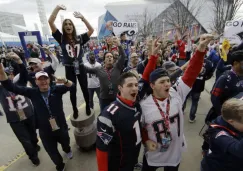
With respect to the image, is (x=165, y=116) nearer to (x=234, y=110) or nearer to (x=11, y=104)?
(x=234, y=110)

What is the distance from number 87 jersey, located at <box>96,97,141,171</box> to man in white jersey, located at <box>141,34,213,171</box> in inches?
6.1

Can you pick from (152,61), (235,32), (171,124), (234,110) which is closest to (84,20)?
(152,61)

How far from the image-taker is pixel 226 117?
4.81 ft

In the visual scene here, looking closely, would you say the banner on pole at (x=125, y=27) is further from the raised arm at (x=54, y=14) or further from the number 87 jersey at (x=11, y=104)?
the number 87 jersey at (x=11, y=104)

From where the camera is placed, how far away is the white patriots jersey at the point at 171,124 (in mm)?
1852

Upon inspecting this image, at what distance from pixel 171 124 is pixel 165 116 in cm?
13

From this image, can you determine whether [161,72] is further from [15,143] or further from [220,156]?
[15,143]

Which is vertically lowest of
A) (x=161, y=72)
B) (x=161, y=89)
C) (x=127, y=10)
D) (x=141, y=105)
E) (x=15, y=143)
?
(x=15, y=143)

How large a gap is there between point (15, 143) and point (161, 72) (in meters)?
4.28

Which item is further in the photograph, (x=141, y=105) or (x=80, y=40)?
(x=80, y=40)

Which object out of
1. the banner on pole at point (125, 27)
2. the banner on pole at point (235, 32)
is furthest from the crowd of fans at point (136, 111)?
the banner on pole at point (125, 27)

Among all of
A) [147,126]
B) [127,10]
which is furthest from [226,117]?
[127,10]

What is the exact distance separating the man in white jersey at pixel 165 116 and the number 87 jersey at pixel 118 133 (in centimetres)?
Result: 16

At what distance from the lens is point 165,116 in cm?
185
